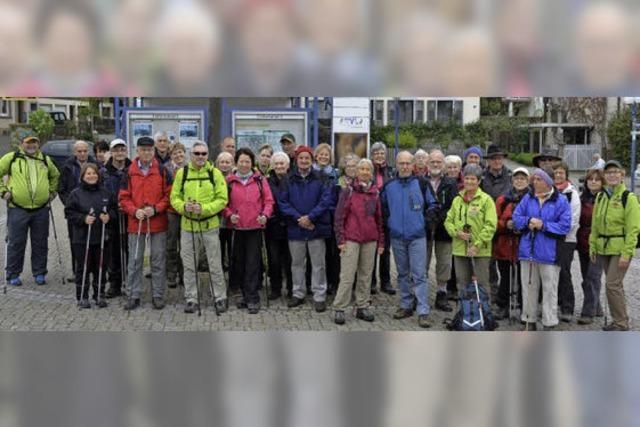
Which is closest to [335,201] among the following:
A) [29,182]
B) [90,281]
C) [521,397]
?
[90,281]

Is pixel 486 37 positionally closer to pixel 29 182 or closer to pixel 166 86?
pixel 166 86

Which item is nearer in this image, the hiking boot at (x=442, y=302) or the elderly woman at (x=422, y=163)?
the hiking boot at (x=442, y=302)

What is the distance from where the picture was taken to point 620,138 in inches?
1092

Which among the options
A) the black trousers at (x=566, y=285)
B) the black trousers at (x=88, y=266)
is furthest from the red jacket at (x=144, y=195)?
the black trousers at (x=566, y=285)

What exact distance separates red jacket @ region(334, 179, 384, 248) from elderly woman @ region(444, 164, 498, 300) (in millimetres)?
654

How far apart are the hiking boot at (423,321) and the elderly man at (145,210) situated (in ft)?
8.05

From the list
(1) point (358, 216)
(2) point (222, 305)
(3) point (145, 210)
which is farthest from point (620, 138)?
(3) point (145, 210)

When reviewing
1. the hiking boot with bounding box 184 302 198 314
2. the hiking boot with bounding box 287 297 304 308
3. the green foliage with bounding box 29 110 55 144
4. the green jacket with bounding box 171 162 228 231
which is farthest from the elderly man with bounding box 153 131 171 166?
the green foliage with bounding box 29 110 55 144

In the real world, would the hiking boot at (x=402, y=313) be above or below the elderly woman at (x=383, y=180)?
below

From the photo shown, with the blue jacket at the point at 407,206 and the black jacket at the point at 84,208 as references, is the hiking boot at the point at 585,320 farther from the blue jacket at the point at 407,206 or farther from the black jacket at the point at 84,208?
the black jacket at the point at 84,208

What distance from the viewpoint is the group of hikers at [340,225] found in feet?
18.4

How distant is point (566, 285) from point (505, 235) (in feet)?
2.67

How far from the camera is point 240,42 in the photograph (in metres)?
1.16

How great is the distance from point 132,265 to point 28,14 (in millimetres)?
5273
